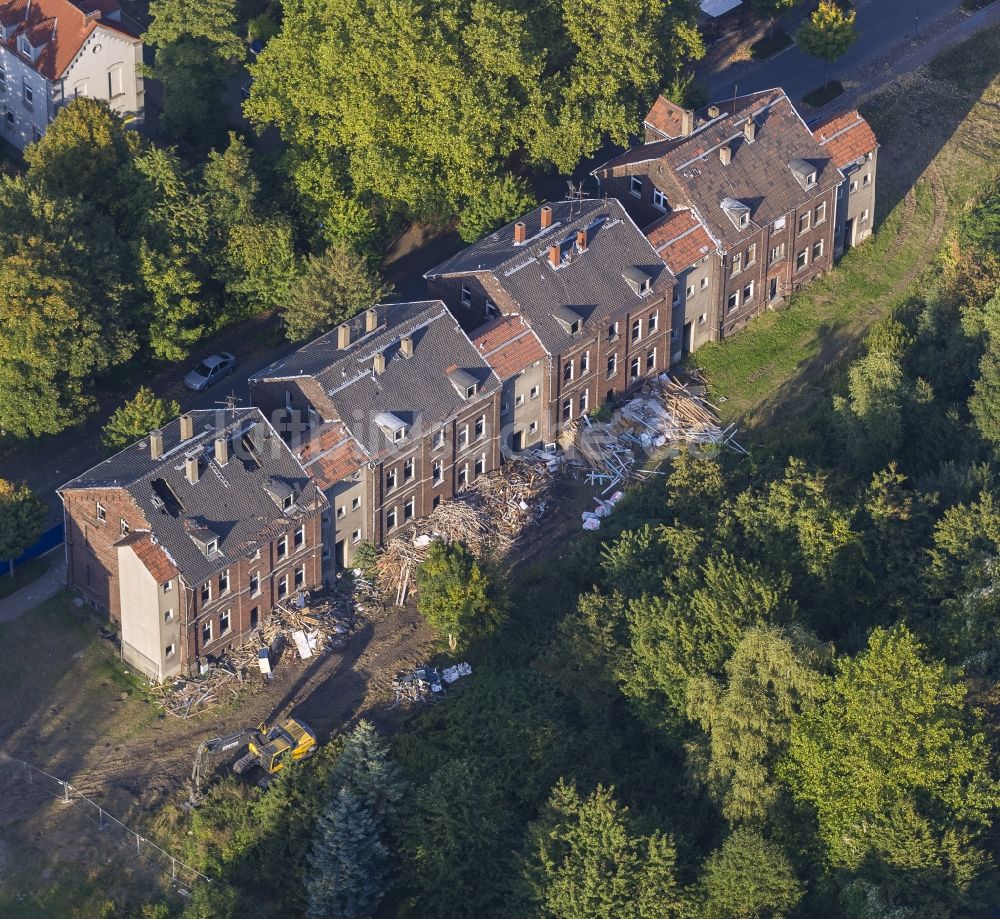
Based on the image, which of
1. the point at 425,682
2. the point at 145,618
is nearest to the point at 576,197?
the point at 425,682

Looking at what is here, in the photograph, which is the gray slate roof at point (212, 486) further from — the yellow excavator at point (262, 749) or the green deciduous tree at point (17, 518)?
the yellow excavator at point (262, 749)

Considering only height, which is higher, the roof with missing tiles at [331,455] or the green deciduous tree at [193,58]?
the green deciduous tree at [193,58]

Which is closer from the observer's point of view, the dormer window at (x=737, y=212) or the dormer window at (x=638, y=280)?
the dormer window at (x=638, y=280)

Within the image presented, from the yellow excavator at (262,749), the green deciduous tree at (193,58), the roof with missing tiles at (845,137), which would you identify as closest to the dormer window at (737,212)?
the roof with missing tiles at (845,137)

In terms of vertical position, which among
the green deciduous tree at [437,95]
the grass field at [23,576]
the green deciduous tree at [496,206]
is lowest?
the grass field at [23,576]

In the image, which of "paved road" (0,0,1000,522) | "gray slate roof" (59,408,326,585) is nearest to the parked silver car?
"paved road" (0,0,1000,522)

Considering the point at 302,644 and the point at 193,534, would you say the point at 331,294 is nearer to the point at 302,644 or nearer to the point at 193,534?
the point at 193,534

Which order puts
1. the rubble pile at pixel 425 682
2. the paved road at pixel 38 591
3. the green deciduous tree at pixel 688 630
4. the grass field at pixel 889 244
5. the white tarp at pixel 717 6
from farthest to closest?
1. the white tarp at pixel 717 6
2. the grass field at pixel 889 244
3. the paved road at pixel 38 591
4. the rubble pile at pixel 425 682
5. the green deciduous tree at pixel 688 630
